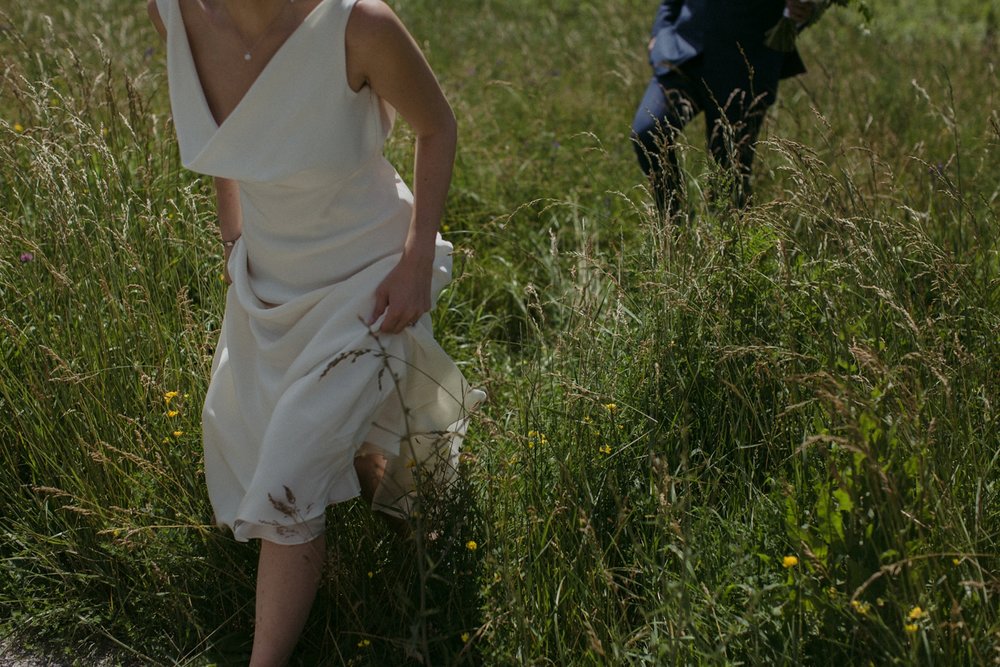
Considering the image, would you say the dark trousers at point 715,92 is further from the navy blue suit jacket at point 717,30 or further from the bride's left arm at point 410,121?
the bride's left arm at point 410,121

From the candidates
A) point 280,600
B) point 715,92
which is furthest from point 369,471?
point 715,92

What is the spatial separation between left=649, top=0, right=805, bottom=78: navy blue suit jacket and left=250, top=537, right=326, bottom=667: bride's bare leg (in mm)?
2361

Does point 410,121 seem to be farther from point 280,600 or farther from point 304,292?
point 280,600

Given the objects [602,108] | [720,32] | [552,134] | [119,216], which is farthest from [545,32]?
[119,216]

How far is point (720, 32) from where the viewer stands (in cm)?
376

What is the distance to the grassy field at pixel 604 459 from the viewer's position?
2.09m

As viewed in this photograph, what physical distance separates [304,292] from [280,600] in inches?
25.5

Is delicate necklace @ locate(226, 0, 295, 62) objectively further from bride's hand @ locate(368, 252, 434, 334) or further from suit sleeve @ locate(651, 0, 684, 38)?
suit sleeve @ locate(651, 0, 684, 38)

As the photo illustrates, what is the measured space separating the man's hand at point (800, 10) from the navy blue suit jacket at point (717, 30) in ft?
0.78

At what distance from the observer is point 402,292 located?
2309mm

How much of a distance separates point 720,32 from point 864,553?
7.28 ft

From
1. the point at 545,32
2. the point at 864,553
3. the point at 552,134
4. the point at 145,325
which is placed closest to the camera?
the point at 864,553

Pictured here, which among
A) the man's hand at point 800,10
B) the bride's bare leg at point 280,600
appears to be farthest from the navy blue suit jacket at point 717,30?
the bride's bare leg at point 280,600

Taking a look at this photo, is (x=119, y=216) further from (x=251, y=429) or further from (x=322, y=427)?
(x=322, y=427)
